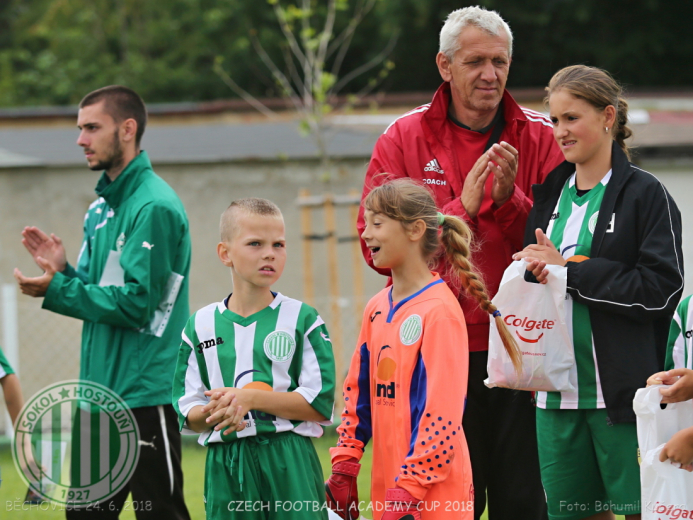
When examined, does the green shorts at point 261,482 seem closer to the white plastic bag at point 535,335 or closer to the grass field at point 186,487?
the white plastic bag at point 535,335

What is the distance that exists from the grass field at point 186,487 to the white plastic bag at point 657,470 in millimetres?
2555

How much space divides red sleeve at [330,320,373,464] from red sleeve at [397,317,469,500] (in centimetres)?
27

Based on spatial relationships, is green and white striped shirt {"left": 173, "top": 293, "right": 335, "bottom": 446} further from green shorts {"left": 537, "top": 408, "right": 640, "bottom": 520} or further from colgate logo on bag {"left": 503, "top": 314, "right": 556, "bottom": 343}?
green shorts {"left": 537, "top": 408, "right": 640, "bottom": 520}

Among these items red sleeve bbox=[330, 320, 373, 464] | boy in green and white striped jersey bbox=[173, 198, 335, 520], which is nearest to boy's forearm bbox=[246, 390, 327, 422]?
boy in green and white striped jersey bbox=[173, 198, 335, 520]

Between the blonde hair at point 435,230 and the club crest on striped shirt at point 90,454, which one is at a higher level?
the blonde hair at point 435,230

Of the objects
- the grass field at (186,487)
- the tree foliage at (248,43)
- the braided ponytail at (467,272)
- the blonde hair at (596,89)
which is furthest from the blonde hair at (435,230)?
A: the tree foliage at (248,43)

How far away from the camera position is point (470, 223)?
131 inches

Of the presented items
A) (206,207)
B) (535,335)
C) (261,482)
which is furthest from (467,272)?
(206,207)

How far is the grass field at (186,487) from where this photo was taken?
19.0ft

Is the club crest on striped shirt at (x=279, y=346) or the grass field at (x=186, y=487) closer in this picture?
the club crest on striped shirt at (x=279, y=346)

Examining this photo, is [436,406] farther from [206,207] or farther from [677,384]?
[206,207]

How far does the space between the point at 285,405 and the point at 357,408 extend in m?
0.26

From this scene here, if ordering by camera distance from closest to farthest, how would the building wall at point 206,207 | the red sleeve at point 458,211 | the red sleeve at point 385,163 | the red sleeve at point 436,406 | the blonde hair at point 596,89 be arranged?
the red sleeve at point 436,406 < the blonde hair at point 596,89 < the red sleeve at point 458,211 < the red sleeve at point 385,163 < the building wall at point 206,207

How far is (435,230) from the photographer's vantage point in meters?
3.11
